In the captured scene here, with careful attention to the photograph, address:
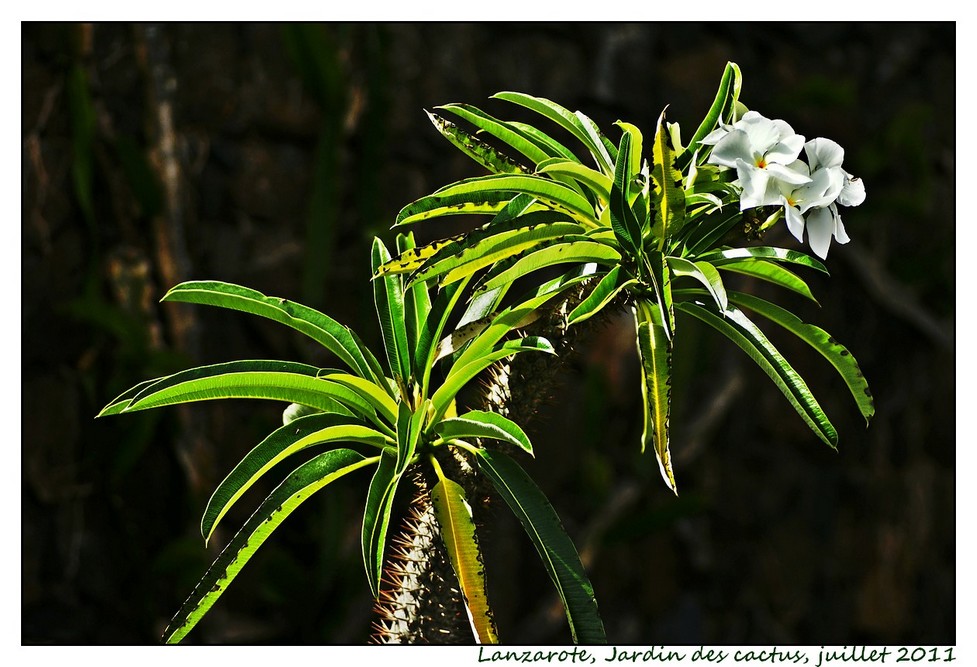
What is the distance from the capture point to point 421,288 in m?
0.57

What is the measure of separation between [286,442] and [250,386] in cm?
4

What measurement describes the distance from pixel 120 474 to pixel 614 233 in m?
1.33

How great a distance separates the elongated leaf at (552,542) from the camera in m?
0.50

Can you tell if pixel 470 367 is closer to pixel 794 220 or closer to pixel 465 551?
pixel 465 551

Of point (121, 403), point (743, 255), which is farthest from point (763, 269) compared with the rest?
point (121, 403)

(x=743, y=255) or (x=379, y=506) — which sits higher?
(x=743, y=255)

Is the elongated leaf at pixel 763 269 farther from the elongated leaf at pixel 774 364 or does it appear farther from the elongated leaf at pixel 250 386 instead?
the elongated leaf at pixel 250 386

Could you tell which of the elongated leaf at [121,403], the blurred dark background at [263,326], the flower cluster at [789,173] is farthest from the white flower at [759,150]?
the blurred dark background at [263,326]

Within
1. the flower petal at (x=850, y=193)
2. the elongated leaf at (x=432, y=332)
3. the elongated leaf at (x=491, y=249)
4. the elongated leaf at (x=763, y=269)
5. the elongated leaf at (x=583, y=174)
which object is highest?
the elongated leaf at (x=583, y=174)

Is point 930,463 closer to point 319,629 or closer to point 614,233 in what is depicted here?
point 319,629

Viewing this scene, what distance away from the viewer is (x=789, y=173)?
1.65 ft

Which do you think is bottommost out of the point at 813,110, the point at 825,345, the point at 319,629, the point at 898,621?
the point at 898,621

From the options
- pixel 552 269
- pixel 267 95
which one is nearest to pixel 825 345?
pixel 552 269

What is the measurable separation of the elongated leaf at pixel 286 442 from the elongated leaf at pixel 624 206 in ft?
0.66
